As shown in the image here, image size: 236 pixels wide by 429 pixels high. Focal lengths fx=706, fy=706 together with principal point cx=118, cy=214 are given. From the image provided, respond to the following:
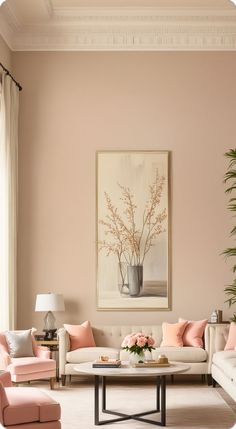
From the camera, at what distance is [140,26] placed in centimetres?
1178

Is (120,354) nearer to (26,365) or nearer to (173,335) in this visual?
(173,335)

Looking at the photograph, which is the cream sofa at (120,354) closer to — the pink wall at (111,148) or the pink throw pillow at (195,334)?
the pink throw pillow at (195,334)

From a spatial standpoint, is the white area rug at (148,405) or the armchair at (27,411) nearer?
the armchair at (27,411)

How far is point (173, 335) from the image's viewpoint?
11.0 m

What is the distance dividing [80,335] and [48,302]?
0.72 m

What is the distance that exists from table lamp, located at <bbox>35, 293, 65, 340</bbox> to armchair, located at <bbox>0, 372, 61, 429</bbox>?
4336 millimetres

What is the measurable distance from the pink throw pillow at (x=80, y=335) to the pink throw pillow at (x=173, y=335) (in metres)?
1.14

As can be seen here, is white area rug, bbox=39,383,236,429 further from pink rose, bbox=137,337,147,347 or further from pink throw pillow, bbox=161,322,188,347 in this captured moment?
pink rose, bbox=137,337,147,347

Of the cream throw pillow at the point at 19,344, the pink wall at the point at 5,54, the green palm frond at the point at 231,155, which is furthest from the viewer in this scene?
the pink wall at the point at 5,54

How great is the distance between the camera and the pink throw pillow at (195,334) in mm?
10969

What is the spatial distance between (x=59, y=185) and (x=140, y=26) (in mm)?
2978

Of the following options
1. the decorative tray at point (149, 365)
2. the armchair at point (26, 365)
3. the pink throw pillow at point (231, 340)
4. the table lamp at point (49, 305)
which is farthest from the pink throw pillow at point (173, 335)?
the decorative tray at point (149, 365)

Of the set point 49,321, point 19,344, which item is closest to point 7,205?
point 49,321

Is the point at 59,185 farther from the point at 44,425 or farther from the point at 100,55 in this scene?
the point at 44,425
